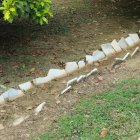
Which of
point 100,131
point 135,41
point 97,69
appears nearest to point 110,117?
point 100,131

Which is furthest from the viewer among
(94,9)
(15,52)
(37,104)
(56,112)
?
(94,9)

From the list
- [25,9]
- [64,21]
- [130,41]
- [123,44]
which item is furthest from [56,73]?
[64,21]

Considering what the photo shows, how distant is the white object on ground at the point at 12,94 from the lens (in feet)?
18.0

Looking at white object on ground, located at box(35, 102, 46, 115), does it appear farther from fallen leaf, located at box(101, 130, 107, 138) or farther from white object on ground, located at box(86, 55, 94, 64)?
white object on ground, located at box(86, 55, 94, 64)

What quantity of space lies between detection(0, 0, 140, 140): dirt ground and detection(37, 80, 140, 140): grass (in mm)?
178

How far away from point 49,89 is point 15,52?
1.61 meters

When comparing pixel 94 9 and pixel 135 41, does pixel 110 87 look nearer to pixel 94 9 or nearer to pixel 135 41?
pixel 135 41

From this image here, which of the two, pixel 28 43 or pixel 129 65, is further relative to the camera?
pixel 28 43

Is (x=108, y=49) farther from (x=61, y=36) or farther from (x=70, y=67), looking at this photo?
(x=61, y=36)

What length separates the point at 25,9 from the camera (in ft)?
19.2

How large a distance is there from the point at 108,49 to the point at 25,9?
1.58m

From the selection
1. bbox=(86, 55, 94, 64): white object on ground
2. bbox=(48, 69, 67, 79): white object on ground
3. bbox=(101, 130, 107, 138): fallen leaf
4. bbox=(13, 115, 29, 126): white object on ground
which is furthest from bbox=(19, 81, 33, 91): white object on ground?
bbox=(101, 130, 107, 138): fallen leaf

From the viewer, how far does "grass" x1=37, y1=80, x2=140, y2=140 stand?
439 cm

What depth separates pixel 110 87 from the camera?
535 centimetres
